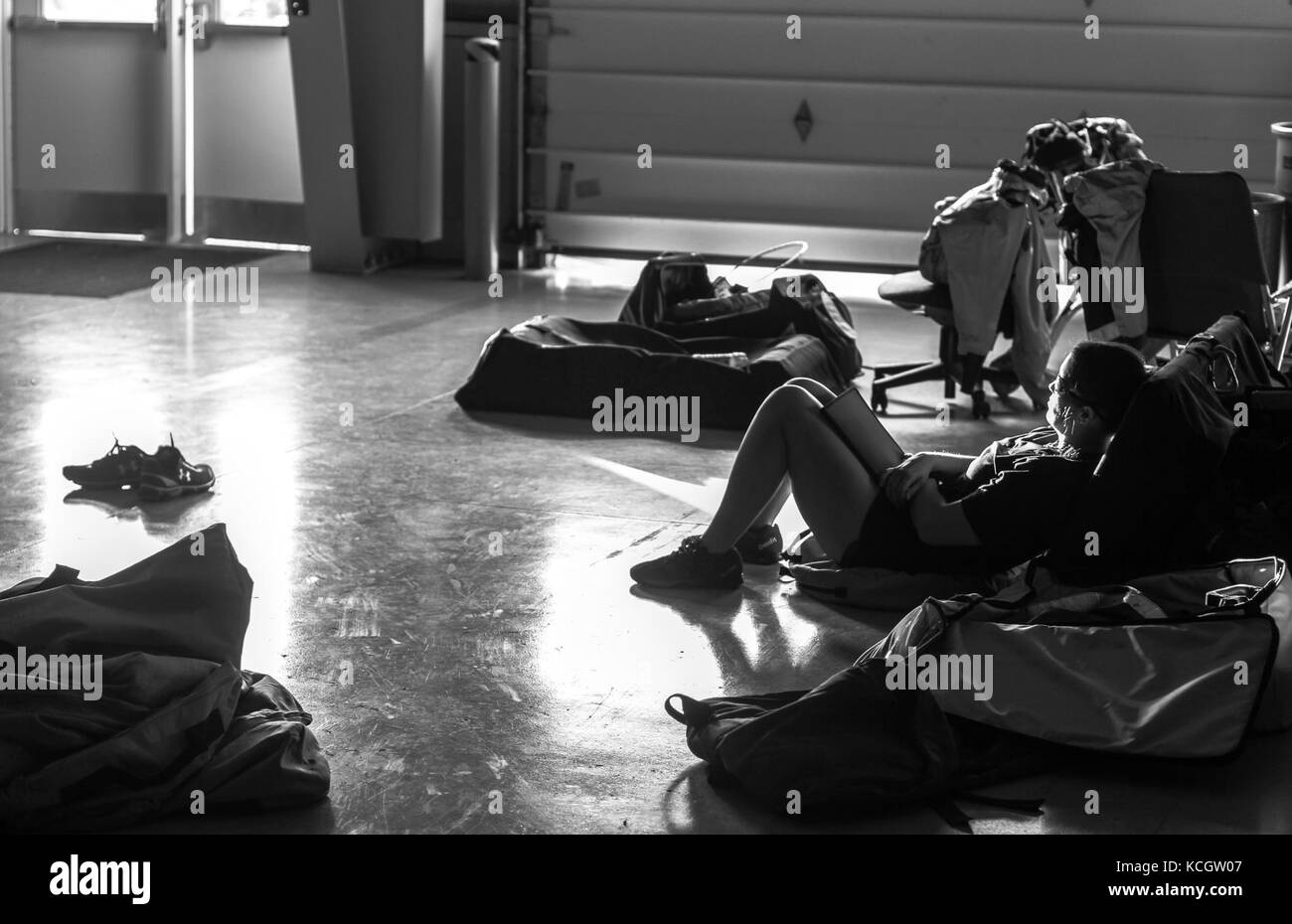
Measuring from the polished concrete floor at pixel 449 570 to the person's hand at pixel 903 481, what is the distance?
0.34 meters

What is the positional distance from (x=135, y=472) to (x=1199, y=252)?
12.4ft

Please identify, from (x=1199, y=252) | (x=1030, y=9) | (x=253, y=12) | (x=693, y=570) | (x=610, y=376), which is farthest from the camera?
(x=253, y=12)

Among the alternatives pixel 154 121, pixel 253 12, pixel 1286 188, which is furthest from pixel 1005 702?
pixel 154 121

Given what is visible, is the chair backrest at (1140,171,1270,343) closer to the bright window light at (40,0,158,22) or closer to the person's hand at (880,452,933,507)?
the person's hand at (880,452,933,507)

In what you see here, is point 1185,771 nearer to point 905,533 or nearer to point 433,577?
point 905,533

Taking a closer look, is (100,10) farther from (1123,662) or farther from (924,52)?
(1123,662)

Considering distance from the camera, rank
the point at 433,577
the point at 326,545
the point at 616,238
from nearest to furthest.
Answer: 1. the point at 433,577
2. the point at 326,545
3. the point at 616,238

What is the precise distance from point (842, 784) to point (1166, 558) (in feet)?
3.51

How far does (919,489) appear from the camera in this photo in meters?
3.79

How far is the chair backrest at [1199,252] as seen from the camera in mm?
5508

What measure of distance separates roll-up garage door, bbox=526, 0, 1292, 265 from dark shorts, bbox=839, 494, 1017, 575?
20.7 feet
